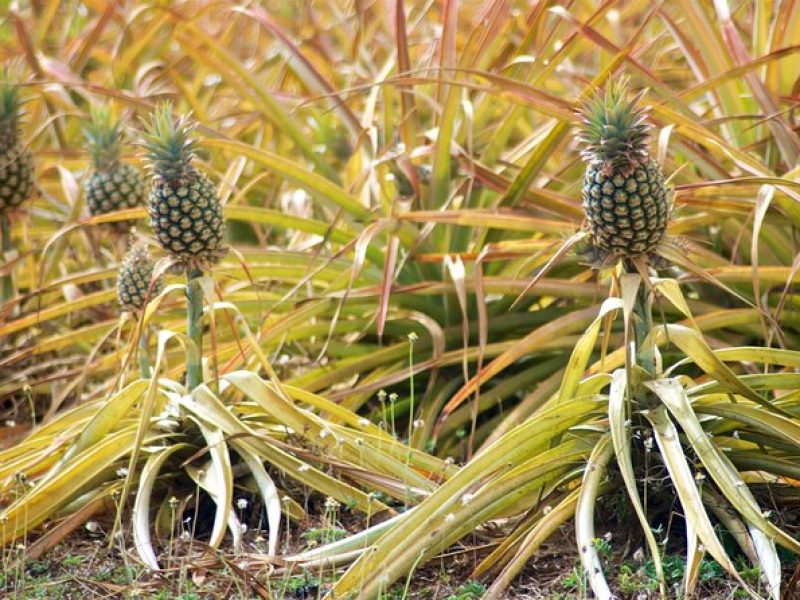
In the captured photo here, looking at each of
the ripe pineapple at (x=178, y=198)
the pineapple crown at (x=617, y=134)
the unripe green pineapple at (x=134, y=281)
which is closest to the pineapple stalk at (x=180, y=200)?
the ripe pineapple at (x=178, y=198)

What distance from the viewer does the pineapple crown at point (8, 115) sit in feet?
11.1

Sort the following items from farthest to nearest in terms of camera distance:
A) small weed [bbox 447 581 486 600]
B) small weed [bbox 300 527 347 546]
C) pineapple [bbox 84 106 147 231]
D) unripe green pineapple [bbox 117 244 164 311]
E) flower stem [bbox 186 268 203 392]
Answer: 1. pineapple [bbox 84 106 147 231]
2. unripe green pineapple [bbox 117 244 164 311]
3. flower stem [bbox 186 268 203 392]
4. small weed [bbox 300 527 347 546]
5. small weed [bbox 447 581 486 600]

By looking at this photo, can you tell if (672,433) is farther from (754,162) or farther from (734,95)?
(734,95)

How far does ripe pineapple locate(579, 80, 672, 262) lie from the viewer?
2.05 metres

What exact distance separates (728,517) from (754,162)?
94 centimetres

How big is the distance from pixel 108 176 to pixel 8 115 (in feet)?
1.31

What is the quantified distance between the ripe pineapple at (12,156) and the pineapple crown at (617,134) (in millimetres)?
1973

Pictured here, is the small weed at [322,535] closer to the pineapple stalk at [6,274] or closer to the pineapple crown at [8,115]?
the pineapple stalk at [6,274]

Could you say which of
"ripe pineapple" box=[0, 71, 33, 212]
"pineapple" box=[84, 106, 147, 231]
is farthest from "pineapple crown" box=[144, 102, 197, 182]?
"ripe pineapple" box=[0, 71, 33, 212]

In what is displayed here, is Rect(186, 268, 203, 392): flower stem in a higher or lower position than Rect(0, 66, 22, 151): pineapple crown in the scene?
lower

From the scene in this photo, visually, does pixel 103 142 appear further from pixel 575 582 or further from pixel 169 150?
pixel 575 582

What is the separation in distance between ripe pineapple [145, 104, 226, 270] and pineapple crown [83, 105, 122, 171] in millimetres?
934

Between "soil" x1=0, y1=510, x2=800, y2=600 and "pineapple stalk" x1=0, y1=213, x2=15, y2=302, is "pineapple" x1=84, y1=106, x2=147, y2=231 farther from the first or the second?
"soil" x1=0, y1=510, x2=800, y2=600

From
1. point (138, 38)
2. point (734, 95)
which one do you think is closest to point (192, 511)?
point (734, 95)
